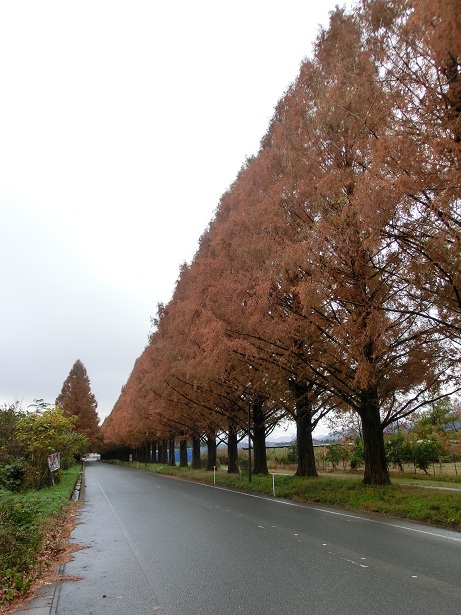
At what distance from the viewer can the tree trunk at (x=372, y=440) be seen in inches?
585

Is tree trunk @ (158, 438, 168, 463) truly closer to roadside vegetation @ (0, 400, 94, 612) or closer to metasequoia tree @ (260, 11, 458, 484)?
roadside vegetation @ (0, 400, 94, 612)

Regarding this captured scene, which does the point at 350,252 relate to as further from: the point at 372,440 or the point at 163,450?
the point at 163,450

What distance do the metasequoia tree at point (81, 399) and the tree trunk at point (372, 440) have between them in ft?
230

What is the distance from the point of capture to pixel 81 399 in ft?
271

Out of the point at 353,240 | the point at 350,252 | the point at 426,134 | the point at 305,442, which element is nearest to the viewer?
the point at 426,134

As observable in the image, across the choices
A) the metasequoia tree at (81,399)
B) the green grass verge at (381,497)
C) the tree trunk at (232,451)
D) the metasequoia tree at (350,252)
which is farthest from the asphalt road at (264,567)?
the metasequoia tree at (81,399)

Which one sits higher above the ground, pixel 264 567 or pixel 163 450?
A: pixel 163 450

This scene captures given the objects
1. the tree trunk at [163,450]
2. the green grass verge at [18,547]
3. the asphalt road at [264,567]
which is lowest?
the asphalt road at [264,567]

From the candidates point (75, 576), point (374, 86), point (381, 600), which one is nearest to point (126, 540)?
point (75, 576)

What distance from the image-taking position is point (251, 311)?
15.1 meters

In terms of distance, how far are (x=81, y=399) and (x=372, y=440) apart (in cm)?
7468

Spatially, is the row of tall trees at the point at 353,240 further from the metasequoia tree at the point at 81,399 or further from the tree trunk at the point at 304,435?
the metasequoia tree at the point at 81,399

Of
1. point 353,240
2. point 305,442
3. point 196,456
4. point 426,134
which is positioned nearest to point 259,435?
point 305,442

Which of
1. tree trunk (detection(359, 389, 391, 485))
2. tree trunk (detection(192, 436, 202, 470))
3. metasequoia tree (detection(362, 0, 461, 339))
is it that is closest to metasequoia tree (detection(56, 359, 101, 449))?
tree trunk (detection(192, 436, 202, 470))
